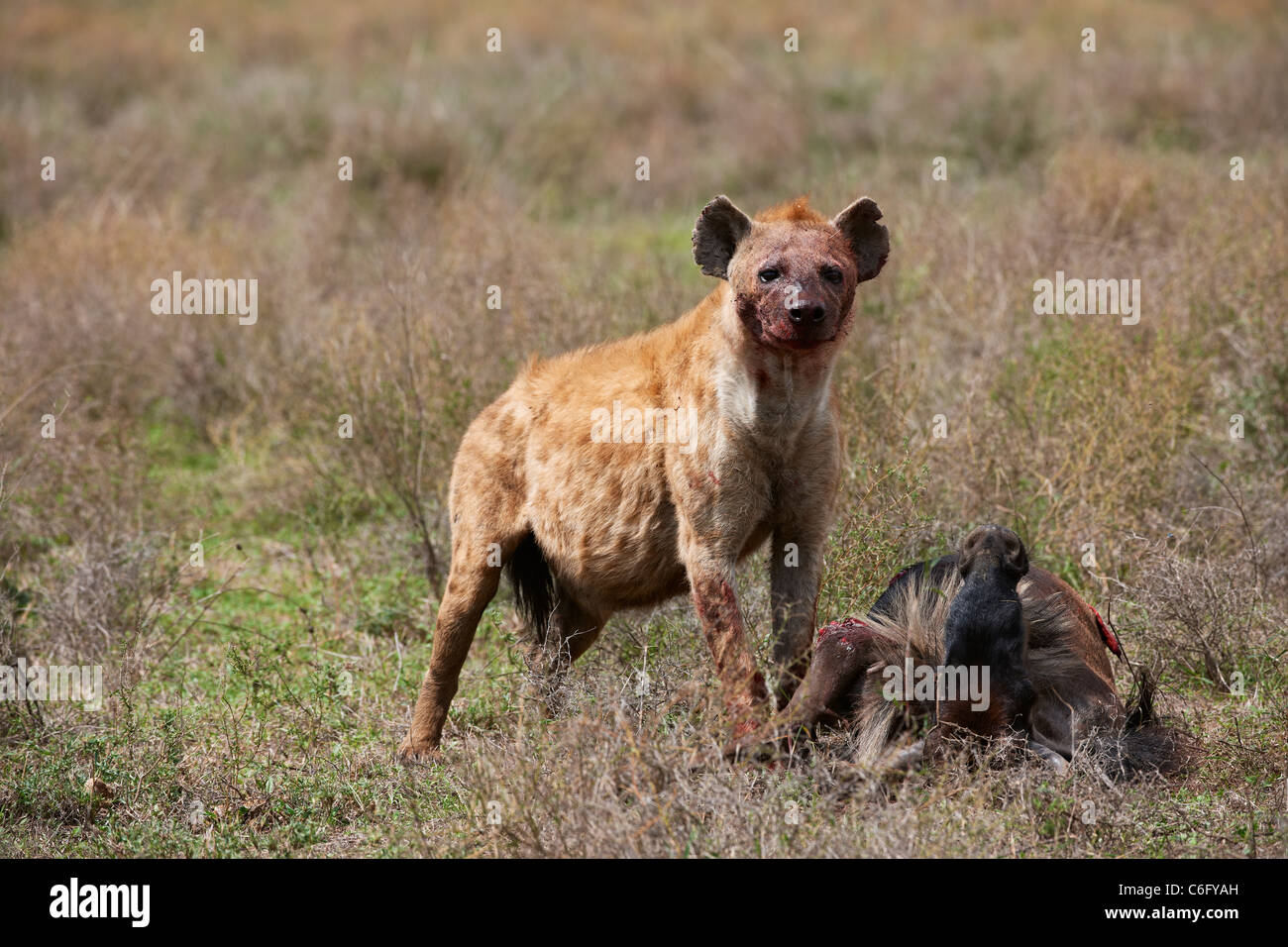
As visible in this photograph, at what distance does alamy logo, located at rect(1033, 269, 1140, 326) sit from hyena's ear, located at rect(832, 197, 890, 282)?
3256 mm

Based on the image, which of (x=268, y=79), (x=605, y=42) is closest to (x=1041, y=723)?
(x=268, y=79)

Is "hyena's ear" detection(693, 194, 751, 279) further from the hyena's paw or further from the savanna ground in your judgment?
the hyena's paw

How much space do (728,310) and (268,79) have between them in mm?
15624

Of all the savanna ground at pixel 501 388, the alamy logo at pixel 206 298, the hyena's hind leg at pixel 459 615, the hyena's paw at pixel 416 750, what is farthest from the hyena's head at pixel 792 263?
the alamy logo at pixel 206 298

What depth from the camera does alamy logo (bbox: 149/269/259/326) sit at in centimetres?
988

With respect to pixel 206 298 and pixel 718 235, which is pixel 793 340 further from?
pixel 206 298

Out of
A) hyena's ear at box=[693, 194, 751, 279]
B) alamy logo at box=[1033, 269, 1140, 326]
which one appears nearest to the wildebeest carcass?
hyena's ear at box=[693, 194, 751, 279]

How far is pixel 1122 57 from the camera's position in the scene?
16047mm

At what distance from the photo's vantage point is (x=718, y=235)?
16.3 ft

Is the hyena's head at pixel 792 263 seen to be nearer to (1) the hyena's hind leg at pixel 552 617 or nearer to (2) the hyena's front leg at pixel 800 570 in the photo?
(2) the hyena's front leg at pixel 800 570

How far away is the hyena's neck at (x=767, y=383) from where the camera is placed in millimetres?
4762

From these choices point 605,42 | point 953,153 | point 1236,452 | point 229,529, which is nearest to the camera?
point 1236,452

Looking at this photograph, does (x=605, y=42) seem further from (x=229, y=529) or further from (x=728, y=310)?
(x=728, y=310)
